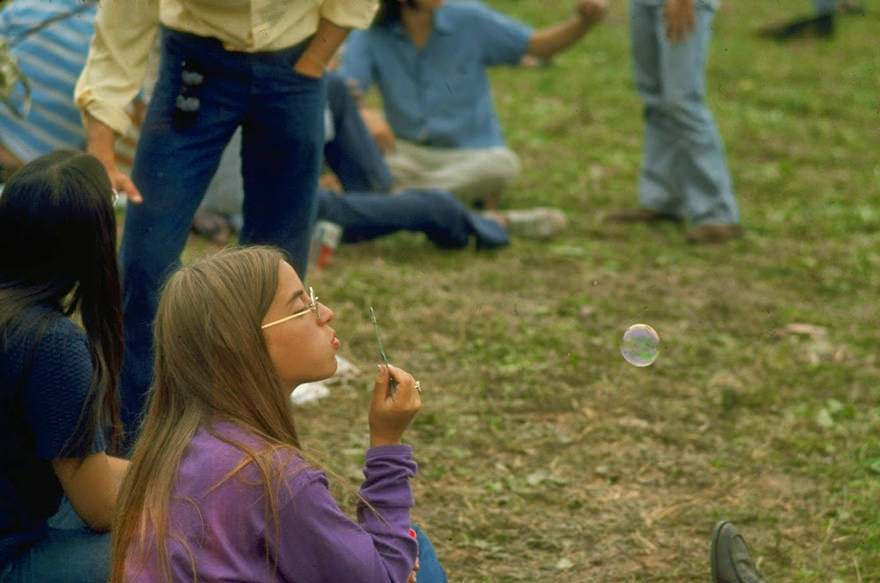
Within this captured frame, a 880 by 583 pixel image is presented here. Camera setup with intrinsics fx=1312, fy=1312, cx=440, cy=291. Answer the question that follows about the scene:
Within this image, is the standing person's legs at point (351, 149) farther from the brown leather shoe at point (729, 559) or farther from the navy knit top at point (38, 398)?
the navy knit top at point (38, 398)

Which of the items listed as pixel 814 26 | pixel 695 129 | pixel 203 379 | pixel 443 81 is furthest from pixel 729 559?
pixel 814 26

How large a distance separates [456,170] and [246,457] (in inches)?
174

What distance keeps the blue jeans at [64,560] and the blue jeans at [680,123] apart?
12.9 feet

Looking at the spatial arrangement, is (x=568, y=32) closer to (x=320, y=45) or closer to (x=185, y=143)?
(x=320, y=45)

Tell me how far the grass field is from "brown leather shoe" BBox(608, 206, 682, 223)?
100mm

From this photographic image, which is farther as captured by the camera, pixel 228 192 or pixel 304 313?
pixel 228 192

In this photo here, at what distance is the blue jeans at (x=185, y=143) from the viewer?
3412 millimetres

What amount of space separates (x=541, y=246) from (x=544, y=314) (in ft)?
3.21

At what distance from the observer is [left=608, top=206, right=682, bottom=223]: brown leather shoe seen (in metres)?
6.40

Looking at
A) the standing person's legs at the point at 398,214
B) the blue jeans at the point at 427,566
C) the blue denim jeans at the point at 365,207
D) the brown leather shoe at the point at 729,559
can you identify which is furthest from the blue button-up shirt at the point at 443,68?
the blue jeans at the point at 427,566

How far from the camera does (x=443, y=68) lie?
6.48 m

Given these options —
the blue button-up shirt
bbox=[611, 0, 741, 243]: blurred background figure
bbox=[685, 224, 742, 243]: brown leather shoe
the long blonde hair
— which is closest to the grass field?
bbox=[685, 224, 742, 243]: brown leather shoe

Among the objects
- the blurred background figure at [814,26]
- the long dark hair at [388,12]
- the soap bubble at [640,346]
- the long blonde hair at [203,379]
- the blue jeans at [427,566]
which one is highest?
the long blonde hair at [203,379]

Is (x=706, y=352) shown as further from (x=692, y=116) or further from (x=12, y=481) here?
(x=12, y=481)
